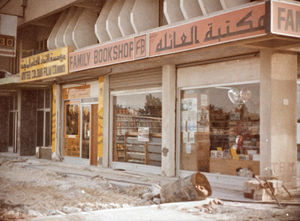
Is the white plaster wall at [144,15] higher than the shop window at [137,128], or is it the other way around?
the white plaster wall at [144,15]

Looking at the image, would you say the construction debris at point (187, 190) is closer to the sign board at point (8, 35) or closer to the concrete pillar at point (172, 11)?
the concrete pillar at point (172, 11)

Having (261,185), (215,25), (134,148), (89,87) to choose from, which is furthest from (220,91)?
(89,87)

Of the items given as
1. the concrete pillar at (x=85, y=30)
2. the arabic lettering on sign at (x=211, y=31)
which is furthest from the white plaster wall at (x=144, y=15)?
the concrete pillar at (x=85, y=30)

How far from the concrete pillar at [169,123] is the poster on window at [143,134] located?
132 centimetres

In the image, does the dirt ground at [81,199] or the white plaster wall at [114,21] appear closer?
the dirt ground at [81,199]

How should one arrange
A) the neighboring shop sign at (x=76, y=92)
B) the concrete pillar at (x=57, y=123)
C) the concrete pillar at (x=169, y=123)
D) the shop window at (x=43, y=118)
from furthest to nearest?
1. the shop window at (x=43, y=118)
2. the concrete pillar at (x=57, y=123)
3. the neighboring shop sign at (x=76, y=92)
4. the concrete pillar at (x=169, y=123)

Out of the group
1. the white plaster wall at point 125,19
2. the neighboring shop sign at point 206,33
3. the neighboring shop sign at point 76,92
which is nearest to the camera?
the neighboring shop sign at point 206,33

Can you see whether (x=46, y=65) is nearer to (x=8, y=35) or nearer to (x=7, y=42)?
(x=7, y=42)

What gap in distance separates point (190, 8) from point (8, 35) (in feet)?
33.8

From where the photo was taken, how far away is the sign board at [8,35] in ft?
64.1

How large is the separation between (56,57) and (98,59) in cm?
334

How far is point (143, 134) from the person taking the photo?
50.5ft

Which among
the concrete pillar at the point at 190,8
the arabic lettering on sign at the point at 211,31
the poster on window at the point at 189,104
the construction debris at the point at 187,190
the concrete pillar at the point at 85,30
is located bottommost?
the construction debris at the point at 187,190

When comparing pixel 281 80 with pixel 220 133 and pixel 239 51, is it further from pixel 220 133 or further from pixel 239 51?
pixel 220 133
